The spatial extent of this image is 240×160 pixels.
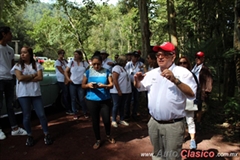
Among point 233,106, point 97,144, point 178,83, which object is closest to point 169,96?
point 178,83

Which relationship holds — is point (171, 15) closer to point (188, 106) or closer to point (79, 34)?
point (188, 106)

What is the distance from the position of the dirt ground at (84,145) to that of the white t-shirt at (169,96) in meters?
1.65

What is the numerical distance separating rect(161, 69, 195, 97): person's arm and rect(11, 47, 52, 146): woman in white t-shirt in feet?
8.86

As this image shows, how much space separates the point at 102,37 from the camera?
1662 inches

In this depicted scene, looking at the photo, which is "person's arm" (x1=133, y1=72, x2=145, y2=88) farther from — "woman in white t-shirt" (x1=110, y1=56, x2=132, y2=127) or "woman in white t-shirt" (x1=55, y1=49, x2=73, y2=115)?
"woman in white t-shirt" (x1=55, y1=49, x2=73, y2=115)

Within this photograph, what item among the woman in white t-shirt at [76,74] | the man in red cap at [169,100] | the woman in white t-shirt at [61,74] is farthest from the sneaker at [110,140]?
the woman in white t-shirt at [61,74]

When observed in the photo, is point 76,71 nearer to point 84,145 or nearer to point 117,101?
point 117,101

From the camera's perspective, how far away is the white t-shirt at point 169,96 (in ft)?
8.04

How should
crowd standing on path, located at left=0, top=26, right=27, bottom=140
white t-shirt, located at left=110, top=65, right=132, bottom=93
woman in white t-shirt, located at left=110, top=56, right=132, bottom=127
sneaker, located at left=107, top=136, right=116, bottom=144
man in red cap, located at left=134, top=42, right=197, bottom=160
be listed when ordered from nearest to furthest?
man in red cap, located at left=134, top=42, right=197, bottom=160 < crowd standing on path, located at left=0, top=26, right=27, bottom=140 < sneaker, located at left=107, top=136, right=116, bottom=144 < woman in white t-shirt, located at left=110, top=56, right=132, bottom=127 < white t-shirt, located at left=110, top=65, right=132, bottom=93

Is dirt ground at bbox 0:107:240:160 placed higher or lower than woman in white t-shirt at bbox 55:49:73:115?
lower

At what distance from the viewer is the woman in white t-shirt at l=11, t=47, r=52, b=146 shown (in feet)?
12.9

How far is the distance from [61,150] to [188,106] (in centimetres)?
256

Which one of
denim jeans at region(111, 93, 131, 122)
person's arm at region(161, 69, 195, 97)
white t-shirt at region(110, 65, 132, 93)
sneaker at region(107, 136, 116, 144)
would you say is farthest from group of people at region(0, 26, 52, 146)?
person's arm at region(161, 69, 195, 97)

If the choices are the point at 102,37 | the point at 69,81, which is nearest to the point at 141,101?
the point at 69,81
